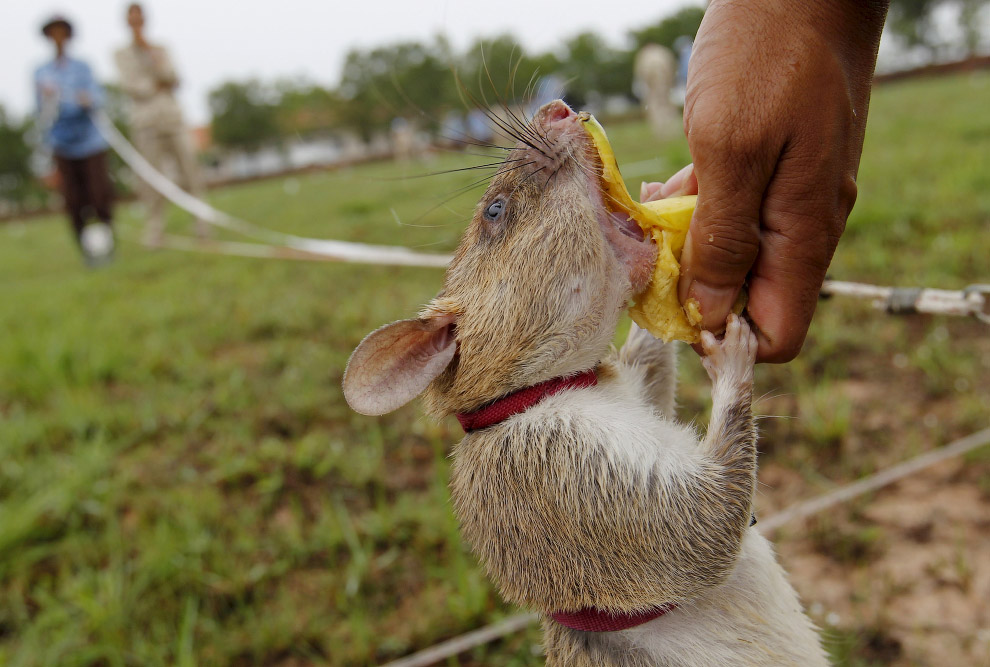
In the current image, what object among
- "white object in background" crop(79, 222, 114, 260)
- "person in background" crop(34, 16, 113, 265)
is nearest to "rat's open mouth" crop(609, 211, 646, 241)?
"person in background" crop(34, 16, 113, 265)

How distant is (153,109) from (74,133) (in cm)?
90

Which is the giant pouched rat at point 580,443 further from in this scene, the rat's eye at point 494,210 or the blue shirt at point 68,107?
the blue shirt at point 68,107

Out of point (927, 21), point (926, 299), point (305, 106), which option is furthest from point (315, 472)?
point (927, 21)

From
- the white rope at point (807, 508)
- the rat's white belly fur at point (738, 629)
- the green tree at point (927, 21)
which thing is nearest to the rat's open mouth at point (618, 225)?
the rat's white belly fur at point (738, 629)

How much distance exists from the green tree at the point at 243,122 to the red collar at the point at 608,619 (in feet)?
220

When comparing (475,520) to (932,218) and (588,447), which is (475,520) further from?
(932,218)

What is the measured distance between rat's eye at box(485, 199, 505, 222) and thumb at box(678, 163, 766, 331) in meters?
0.46

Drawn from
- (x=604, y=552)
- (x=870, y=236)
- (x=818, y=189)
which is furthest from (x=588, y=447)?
(x=870, y=236)

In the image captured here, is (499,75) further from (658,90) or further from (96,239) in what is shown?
(658,90)

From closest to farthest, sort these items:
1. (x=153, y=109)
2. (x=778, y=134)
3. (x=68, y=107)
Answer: (x=778, y=134), (x=68, y=107), (x=153, y=109)

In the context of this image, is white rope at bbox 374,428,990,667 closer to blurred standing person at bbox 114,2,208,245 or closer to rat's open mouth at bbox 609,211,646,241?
rat's open mouth at bbox 609,211,646,241

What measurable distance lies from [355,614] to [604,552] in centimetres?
124

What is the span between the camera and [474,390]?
1.66 metres

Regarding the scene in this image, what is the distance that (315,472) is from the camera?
317cm
